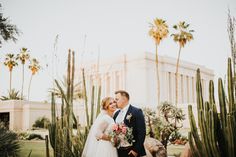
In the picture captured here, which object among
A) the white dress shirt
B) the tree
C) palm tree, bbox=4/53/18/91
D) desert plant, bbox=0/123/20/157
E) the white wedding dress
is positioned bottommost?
desert plant, bbox=0/123/20/157

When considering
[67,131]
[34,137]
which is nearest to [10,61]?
[34,137]

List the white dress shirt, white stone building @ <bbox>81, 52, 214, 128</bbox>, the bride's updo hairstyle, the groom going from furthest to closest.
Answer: white stone building @ <bbox>81, 52, 214, 128</bbox>, the bride's updo hairstyle, the white dress shirt, the groom

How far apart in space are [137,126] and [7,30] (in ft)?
25.4

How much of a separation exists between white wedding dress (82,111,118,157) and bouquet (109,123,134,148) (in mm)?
239

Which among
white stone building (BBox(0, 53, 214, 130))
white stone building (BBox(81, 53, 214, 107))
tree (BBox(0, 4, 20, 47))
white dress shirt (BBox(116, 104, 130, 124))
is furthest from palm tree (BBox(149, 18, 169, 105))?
white dress shirt (BBox(116, 104, 130, 124))

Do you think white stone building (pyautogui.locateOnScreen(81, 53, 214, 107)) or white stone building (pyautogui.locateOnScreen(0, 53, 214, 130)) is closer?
white stone building (pyautogui.locateOnScreen(0, 53, 214, 130))

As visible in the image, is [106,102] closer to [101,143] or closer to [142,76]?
[101,143]

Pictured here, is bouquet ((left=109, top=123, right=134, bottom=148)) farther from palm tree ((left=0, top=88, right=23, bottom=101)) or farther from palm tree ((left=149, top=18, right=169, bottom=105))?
palm tree ((left=0, top=88, right=23, bottom=101))

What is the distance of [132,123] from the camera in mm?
4824

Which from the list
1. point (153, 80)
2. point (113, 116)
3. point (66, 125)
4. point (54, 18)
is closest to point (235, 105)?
point (113, 116)

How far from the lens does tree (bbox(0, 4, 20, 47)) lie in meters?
10.3

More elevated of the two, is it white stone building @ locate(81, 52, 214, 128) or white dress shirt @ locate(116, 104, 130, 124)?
white stone building @ locate(81, 52, 214, 128)

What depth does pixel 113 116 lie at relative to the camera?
540 cm

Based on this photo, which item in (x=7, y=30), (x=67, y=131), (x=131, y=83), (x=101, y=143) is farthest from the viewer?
(x=131, y=83)
